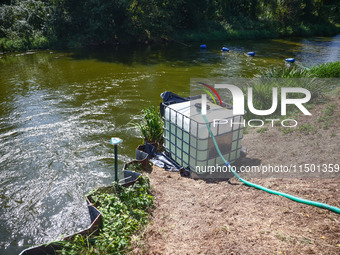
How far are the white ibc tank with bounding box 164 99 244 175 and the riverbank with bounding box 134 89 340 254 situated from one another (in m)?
0.41

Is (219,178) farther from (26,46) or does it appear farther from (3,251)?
(26,46)

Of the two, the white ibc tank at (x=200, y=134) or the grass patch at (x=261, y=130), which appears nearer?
the white ibc tank at (x=200, y=134)

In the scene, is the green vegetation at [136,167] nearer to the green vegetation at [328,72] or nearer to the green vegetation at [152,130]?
the green vegetation at [152,130]

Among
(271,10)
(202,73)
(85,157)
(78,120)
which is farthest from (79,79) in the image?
(271,10)

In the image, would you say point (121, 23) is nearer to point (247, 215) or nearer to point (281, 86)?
point (281, 86)

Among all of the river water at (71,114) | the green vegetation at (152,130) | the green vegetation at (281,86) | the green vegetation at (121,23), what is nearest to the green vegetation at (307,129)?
the green vegetation at (281,86)

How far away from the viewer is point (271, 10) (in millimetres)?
31875

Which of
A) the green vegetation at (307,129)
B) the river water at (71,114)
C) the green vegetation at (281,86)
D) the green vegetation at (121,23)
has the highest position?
the green vegetation at (121,23)

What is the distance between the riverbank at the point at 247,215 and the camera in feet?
10.5

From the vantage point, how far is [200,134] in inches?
188

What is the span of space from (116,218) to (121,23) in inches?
827

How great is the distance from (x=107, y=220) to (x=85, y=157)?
2.83 m

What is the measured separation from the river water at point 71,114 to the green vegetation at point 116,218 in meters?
0.67

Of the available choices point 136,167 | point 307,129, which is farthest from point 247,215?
point 307,129
